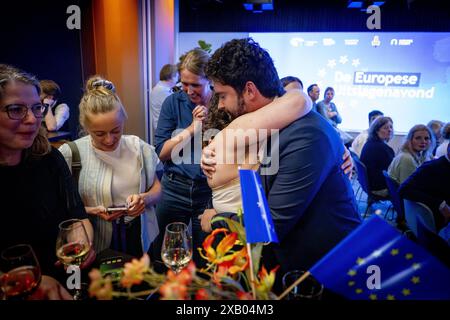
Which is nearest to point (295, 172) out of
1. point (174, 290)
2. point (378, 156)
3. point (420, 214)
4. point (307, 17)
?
point (174, 290)

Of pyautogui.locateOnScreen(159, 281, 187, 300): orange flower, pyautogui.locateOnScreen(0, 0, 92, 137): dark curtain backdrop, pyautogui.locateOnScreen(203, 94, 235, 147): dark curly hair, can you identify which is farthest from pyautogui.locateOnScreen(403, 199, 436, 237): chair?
pyautogui.locateOnScreen(0, 0, 92, 137): dark curtain backdrop

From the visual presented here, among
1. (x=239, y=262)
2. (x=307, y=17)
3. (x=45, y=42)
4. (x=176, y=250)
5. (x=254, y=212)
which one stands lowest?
(x=176, y=250)

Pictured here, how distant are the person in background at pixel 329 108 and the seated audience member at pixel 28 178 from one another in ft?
18.6

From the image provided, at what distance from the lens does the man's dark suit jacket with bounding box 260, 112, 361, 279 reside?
1018 millimetres

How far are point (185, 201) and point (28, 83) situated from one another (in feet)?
3.37

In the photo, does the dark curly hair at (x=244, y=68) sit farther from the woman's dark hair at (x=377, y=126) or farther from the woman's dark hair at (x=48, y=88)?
the woman's dark hair at (x=377, y=126)

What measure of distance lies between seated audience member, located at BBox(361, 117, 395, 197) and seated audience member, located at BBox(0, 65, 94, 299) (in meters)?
3.48

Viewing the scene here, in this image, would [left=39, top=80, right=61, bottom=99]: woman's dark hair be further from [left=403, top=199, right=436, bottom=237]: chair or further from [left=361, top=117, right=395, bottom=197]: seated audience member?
[left=361, top=117, right=395, bottom=197]: seated audience member

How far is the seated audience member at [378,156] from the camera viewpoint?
387 centimetres

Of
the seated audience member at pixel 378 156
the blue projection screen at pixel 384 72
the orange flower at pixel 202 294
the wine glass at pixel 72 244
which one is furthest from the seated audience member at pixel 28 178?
the blue projection screen at pixel 384 72

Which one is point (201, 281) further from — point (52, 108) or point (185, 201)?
point (52, 108)

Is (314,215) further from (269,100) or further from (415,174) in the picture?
(415,174)

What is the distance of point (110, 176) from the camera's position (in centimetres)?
157
